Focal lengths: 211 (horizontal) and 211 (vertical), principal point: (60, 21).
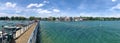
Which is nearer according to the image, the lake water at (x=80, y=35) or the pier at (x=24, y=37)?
the pier at (x=24, y=37)

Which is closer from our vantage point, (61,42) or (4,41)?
(4,41)

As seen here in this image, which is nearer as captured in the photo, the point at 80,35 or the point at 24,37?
the point at 24,37

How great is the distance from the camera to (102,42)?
118 ft

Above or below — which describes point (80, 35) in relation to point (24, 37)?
below

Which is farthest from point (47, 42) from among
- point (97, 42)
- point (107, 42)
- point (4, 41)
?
point (4, 41)

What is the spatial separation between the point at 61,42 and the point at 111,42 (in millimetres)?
8917

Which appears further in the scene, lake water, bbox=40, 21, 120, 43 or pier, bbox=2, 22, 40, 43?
lake water, bbox=40, 21, 120, 43

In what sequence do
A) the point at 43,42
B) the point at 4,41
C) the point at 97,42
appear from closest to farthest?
1. the point at 4,41
2. the point at 43,42
3. the point at 97,42

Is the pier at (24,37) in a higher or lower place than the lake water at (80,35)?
higher

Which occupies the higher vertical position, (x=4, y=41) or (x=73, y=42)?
(x=4, y=41)

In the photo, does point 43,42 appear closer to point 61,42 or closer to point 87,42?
point 61,42

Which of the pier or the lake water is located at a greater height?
the pier

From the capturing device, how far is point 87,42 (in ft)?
113

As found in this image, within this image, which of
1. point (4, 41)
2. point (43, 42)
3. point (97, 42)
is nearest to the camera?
point (4, 41)
